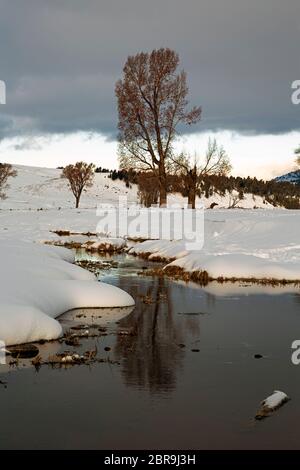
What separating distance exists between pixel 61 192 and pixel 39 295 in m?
100

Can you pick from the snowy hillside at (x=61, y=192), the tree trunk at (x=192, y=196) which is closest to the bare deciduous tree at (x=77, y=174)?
the snowy hillside at (x=61, y=192)

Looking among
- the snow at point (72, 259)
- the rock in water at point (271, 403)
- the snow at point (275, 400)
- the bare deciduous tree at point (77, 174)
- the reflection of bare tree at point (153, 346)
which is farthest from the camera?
the bare deciduous tree at point (77, 174)

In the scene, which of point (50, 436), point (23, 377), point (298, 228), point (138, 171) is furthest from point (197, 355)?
point (138, 171)

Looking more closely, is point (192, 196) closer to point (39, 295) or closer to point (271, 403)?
point (39, 295)

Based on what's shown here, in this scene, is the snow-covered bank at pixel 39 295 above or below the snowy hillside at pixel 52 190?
below

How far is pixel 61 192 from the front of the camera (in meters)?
111

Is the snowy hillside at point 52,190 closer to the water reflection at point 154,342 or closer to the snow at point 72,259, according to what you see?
the snow at point 72,259

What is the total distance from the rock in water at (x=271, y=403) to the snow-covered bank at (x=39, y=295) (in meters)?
4.89

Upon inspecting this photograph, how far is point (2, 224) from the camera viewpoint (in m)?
45.0

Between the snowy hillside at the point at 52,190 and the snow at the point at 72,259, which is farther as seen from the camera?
the snowy hillside at the point at 52,190

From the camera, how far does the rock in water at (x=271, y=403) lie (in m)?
6.96

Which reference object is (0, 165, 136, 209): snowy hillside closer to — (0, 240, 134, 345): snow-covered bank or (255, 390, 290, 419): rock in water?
(0, 240, 134, 345): snow-covered bank

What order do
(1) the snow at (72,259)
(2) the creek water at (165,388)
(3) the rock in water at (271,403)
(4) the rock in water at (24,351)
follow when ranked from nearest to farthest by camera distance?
1. (2) the creek water at (165,388)
2. (3) the rock in water at (271,403)
3. (4) the rock in water at (24,351)
4. (1) the snow at (72,259)

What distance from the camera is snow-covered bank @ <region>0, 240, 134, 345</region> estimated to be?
10.2m
